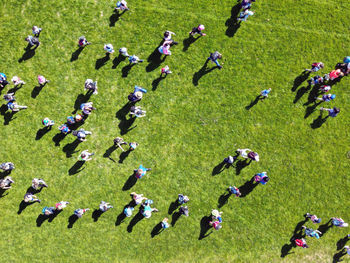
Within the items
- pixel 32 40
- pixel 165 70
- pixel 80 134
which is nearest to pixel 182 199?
pixel 80 134

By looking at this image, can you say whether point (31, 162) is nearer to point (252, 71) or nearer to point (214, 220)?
point (214, 220)

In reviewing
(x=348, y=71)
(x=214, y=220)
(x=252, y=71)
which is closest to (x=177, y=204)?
(x=214, y=220)

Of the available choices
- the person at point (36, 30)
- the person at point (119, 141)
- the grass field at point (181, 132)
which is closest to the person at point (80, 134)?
the grass field at point (181, 132)

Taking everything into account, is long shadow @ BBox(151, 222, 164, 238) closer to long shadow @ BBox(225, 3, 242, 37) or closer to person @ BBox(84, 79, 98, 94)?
person @ BBox(84, 79, 98, 94)

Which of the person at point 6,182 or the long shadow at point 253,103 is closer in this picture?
the person at point 6,182

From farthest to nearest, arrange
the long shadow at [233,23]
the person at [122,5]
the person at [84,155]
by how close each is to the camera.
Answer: the long shadow at [233,23] → the person at [122,5] → the person at [84,155]

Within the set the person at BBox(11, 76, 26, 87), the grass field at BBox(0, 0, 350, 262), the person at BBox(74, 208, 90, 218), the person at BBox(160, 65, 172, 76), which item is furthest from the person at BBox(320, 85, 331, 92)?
the person at BBox(11, 76, 26, 87)

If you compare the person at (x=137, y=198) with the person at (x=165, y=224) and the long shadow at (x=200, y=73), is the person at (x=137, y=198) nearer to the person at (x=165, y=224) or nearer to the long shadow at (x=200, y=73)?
the person at (x=165, y=224)
